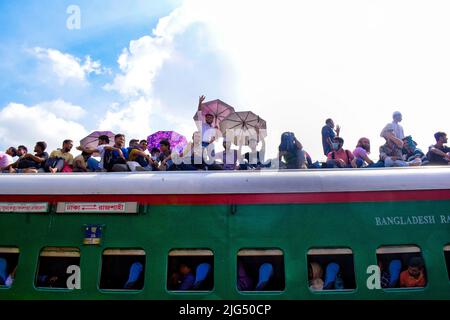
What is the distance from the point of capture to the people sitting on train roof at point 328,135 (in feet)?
21.5

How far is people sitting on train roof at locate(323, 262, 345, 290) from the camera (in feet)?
14.5

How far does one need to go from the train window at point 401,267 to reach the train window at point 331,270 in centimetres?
33

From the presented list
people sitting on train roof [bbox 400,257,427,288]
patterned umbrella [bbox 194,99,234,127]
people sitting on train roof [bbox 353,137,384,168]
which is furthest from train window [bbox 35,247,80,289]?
people sitting on train roof [bbox 353,137,384,168]

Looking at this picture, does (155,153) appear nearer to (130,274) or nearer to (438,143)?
(130,274)

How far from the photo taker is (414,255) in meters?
4.43

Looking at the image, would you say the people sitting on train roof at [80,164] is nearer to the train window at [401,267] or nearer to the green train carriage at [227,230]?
the green train carriage at [227,230]

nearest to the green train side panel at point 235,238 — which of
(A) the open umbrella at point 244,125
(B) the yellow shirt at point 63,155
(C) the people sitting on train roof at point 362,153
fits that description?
(C) the people sitting on train roof at point 362,153

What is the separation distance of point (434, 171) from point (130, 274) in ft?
12.4

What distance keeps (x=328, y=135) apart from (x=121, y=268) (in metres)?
3.92

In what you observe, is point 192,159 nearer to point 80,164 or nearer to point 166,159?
point 166,159

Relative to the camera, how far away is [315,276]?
4438 mm

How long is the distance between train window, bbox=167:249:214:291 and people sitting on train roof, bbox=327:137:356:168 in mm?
2277
